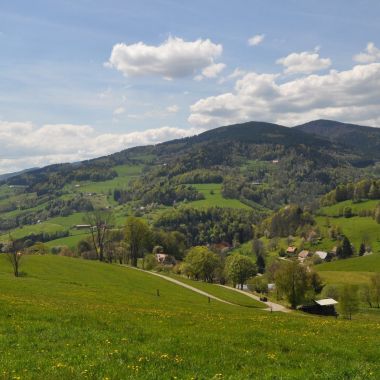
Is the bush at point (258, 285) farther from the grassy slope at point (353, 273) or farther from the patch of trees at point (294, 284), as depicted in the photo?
the patch of trees at point (294, 284)

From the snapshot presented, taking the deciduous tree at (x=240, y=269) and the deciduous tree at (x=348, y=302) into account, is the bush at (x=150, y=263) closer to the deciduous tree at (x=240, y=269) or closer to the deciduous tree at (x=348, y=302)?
the deciduous tree at (x=240, y=269)

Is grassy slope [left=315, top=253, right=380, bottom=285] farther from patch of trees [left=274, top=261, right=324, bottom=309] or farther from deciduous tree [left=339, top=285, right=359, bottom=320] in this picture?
patch of trees [left=274, top=261, right=324, bottom=309]

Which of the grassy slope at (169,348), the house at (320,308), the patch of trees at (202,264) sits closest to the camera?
the grassy slope at (169,348)

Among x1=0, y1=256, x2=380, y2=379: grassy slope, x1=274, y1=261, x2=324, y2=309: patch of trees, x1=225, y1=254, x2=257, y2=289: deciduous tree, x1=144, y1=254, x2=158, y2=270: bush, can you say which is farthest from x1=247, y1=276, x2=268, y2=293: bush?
x1=0, y1=256, x2=380, y2=379: grassy slope

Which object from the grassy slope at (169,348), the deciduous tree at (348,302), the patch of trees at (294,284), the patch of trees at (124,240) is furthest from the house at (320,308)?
the grassy slope at (169,348)

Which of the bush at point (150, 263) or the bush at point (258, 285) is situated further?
the bush at point (150, 263)

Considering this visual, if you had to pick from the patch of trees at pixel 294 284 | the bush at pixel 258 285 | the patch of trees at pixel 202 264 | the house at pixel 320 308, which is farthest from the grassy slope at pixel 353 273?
the patch of trees at pixel 294 284

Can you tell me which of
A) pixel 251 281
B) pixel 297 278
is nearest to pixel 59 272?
pixel 297 278

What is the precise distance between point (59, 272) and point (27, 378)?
69.4 meters

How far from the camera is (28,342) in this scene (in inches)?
730

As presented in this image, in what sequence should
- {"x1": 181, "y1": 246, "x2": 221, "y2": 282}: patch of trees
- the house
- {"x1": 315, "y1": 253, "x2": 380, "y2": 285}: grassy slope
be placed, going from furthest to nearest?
{"x1": 315, "y1": 253, "x2": 380, "y2": 285}: grassy slope
{"x1": 181, "y1": 246, "x2": 221, "y2": 282}: patch of trees
the house

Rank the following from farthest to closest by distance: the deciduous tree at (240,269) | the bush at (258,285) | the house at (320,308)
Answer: the bush at (258,285) < the deciduous tree at (240,269) < the house at (320,308)

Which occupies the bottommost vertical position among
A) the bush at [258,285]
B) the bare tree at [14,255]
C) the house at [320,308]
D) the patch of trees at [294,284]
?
the bush at [258,285]

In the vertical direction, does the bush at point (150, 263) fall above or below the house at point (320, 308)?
above
